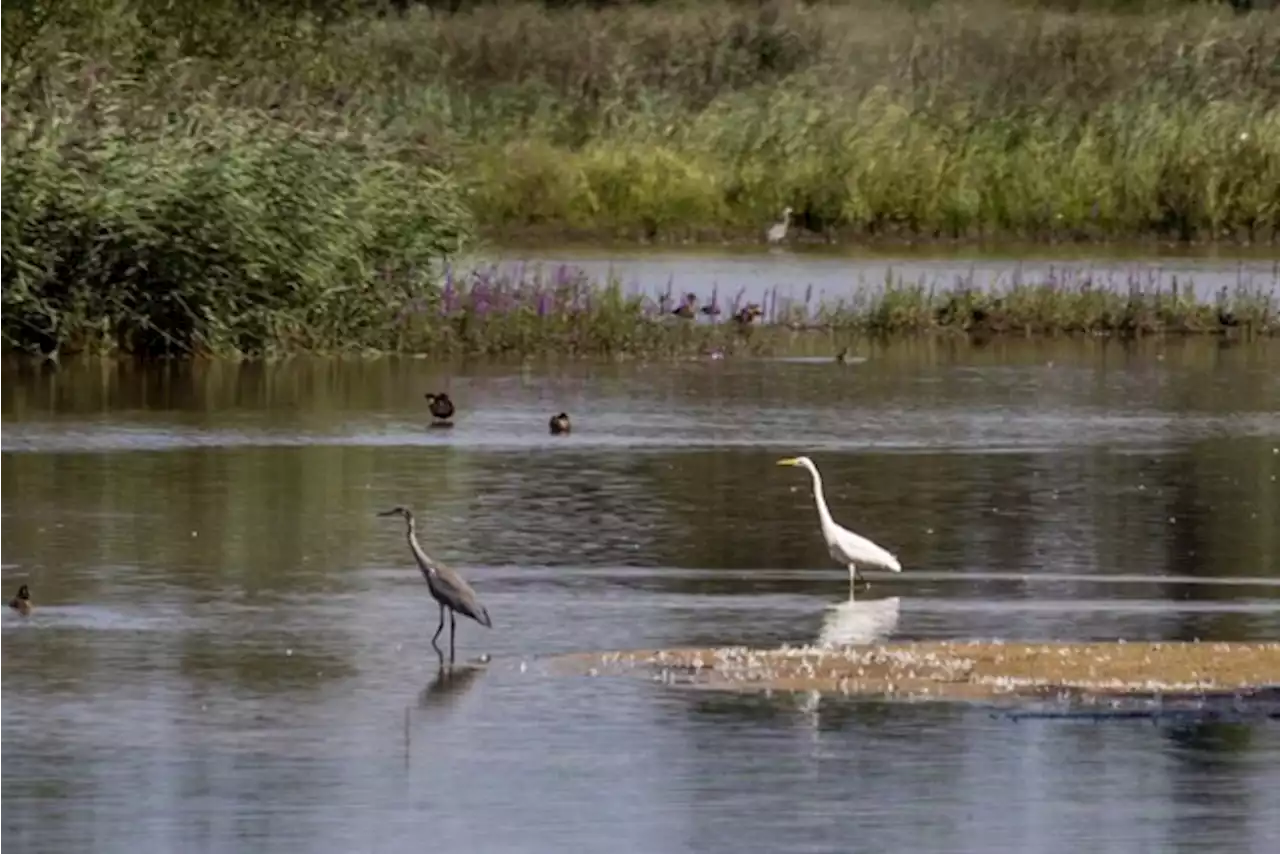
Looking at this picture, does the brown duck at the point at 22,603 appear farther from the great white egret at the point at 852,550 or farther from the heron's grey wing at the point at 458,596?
the great white egret at the point at 852,550

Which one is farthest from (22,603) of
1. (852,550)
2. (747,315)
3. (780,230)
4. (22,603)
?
(780,230)

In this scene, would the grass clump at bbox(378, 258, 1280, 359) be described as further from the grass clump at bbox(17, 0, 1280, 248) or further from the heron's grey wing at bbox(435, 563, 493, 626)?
the heron's grey wing at bbox(435, 563, 493, 626)

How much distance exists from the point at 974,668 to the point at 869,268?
24.5m

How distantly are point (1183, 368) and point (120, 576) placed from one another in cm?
1437

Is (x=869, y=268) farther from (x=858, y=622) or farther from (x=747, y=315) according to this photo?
(x=858, y=622)

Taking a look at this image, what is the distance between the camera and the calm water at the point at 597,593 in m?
12.1

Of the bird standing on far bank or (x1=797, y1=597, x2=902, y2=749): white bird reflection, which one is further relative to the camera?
the bird standing on far bank

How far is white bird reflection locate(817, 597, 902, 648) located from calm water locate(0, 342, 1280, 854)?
40 mm

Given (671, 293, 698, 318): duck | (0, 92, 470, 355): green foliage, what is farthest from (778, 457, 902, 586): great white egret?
(671, 293, 698, 318): duck

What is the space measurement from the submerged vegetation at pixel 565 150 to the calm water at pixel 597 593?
0.93 metres

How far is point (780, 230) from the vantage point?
136 ft

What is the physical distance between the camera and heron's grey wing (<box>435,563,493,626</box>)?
15.1 metres

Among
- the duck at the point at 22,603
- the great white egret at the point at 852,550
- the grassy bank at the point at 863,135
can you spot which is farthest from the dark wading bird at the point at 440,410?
the grassy bank at the point at 863,135

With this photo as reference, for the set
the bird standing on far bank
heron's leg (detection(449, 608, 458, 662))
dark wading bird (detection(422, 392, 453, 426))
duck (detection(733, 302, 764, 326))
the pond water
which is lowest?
heron's leg (detection(449, 608, 458, 662))
